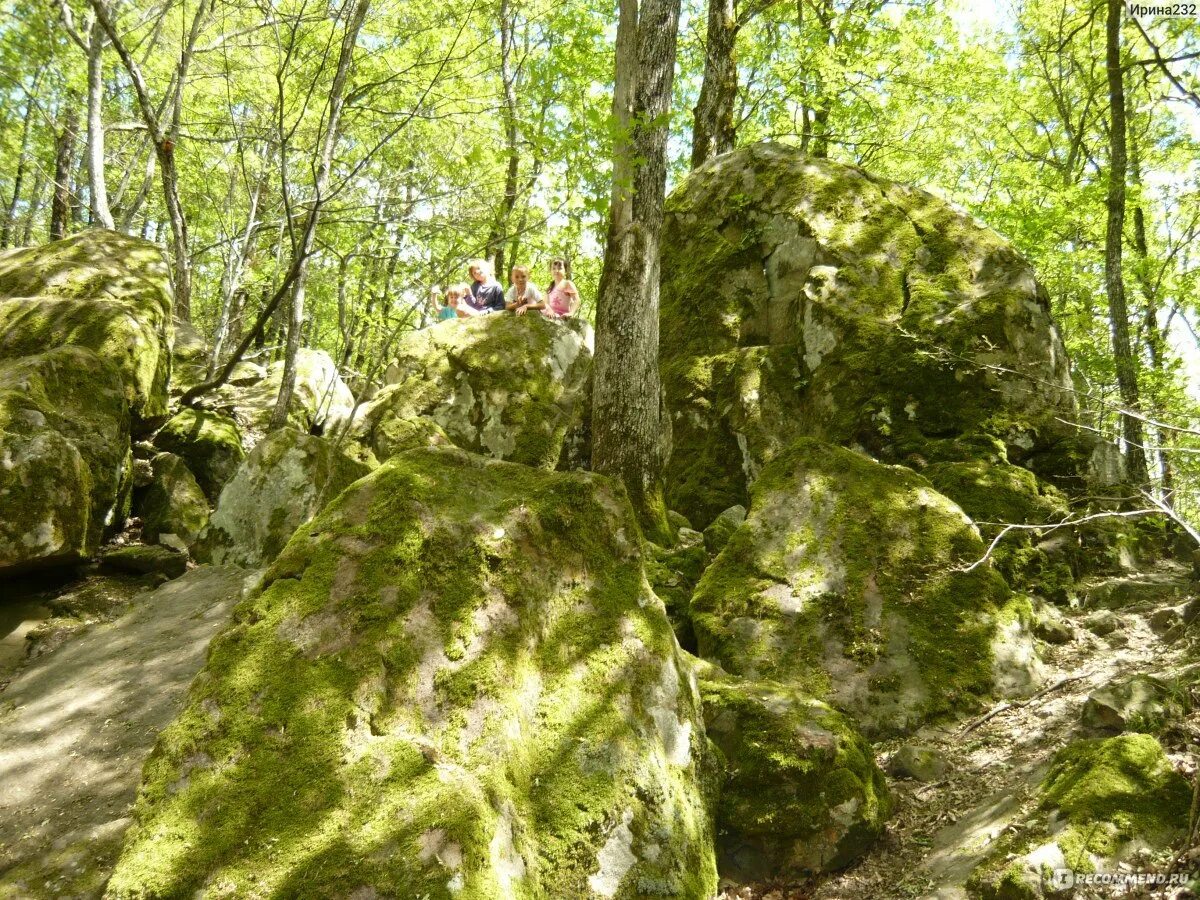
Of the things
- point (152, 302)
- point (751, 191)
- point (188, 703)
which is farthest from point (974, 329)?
point (152, 302)

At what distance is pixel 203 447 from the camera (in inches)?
400

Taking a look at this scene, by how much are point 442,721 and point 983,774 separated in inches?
126

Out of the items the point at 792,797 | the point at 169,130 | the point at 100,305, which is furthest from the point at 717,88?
the point at 792,797

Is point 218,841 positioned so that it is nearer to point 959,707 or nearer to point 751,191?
point 959,707

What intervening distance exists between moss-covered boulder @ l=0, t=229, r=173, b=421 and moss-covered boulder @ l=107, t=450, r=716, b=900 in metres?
6.67

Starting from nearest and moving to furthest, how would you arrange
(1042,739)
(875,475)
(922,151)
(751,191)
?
(1042,739) < (875,475) < (751,191) < (922,151)

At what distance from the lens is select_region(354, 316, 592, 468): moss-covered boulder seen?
31.9 ft

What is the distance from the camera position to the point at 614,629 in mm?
3982

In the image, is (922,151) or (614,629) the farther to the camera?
(922,151)

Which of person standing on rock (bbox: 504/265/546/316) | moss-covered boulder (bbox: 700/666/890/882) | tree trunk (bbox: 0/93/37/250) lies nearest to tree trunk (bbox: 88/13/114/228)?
person standing on rock (bbox: 504/265/546/316)

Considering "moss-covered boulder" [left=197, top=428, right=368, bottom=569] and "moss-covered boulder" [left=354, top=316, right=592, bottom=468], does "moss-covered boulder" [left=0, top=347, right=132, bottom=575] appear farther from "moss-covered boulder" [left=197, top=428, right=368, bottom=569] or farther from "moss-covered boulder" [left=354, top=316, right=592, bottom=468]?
"moss-covered boulder" [left=354, top=316, right=592, bottom=468]

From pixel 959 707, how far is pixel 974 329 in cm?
458

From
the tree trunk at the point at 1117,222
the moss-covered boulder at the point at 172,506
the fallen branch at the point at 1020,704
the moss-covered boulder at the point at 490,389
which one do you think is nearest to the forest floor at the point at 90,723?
the moss-covered boulder at the point at 172,506

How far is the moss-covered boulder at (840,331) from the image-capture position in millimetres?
7930
